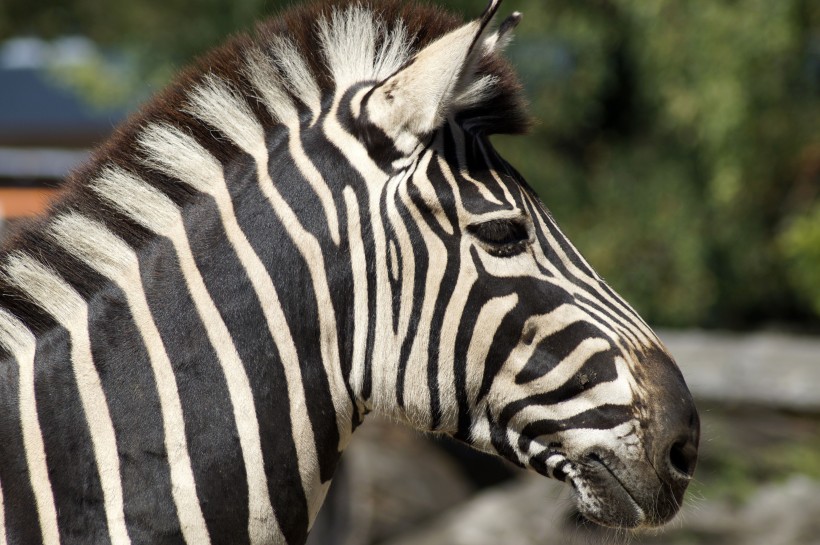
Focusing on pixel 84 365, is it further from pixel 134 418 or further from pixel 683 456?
pixel 683 456

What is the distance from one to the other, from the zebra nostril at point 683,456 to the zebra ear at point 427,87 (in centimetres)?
115

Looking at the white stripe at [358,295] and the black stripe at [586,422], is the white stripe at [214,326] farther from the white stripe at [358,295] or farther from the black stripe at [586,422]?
the black stripe at [586,422]

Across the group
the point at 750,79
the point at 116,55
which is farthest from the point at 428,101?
the point at 116,55

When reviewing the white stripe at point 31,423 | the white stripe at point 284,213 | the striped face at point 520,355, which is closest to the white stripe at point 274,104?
the white stripe at point 284,213

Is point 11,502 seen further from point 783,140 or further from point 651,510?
point 783,140

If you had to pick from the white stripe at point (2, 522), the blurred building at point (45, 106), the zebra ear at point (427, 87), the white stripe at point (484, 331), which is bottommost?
the white stripe at point (484, 331)

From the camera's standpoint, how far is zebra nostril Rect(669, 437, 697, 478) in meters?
2.70

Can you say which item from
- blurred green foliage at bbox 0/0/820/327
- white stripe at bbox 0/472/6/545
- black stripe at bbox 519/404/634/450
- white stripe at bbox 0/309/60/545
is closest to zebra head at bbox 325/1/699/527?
black stripe at bbox 519/404/634/450

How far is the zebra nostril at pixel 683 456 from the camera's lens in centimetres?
Answer: 270

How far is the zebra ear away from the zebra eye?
322 mm

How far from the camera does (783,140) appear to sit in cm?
1105

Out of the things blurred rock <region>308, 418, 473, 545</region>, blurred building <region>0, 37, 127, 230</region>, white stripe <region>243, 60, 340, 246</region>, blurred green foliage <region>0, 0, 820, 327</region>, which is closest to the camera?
white stripe <region>243, 60, 340, 246</region>

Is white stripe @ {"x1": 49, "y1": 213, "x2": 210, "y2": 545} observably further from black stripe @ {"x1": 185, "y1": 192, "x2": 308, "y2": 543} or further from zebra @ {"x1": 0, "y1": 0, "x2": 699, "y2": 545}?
black stripe @ {"x1": 185, "y1": 192, "x2": 308, "y2": 543}

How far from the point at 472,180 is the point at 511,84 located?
42 cm
